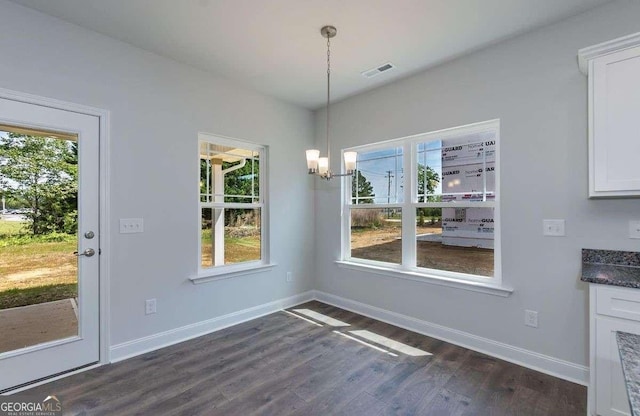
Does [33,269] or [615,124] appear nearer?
[615,124]

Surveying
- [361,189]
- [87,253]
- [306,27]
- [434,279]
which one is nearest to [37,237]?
[87,253]

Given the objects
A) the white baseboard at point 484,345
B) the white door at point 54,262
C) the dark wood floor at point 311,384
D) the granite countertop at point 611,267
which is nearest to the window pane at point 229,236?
the dark wood floor at point 311,384

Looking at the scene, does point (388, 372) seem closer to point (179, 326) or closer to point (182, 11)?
point (179, 326)

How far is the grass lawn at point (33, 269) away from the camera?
2.24 metres

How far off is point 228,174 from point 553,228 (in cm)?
322

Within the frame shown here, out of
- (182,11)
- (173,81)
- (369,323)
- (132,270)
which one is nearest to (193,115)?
(173,81)

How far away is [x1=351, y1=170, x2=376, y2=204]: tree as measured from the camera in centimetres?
391

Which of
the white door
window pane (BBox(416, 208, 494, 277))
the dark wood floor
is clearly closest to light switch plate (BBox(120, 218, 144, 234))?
the white door

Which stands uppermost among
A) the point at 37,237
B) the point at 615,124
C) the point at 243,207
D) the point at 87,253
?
the point at 615,124

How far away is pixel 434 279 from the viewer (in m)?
3.11

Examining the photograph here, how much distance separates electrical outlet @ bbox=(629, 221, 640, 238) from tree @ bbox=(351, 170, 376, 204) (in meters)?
2.30

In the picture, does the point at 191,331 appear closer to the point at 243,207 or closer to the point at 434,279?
the point at 243,207

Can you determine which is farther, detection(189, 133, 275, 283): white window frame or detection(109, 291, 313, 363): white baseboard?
detection(189, 133, 275, 283): white window frame

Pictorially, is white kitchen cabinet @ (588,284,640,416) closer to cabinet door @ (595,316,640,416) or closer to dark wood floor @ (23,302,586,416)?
cabinet door @ (595,316,640,416)
